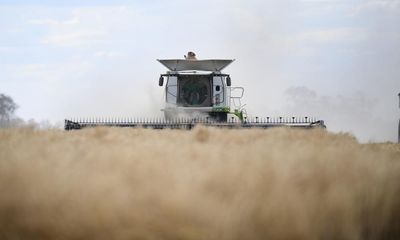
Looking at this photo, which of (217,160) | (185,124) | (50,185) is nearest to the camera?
(50,185)

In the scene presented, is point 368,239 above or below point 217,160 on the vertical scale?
below

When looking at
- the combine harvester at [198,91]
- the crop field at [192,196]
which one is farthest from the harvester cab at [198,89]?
the crop field at [192,196]

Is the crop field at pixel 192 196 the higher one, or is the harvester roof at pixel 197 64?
the harvester roof at pixel 197 64

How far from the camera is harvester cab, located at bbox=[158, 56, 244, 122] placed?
2161 centimetres

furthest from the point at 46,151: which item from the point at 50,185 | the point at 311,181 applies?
the point at 311,181

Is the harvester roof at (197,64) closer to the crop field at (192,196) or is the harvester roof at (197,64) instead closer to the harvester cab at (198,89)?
the harvester cab at (198,89)

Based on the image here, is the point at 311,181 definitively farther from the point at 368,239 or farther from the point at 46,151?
the point at 46,151

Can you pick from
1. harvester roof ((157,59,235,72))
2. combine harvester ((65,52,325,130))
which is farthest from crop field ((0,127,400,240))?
harvester roof ((157,59,235,72))

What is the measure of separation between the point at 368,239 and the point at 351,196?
479 millimetres

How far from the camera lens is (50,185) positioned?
5.94m

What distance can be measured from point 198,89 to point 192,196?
54.7 feet

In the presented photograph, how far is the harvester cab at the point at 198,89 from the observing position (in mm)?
21609

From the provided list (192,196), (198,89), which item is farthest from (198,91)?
(192,196)

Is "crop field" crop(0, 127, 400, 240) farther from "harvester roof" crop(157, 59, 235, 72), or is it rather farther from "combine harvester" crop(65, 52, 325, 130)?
"harvester roof" crop(157, 59, 235, 72)
